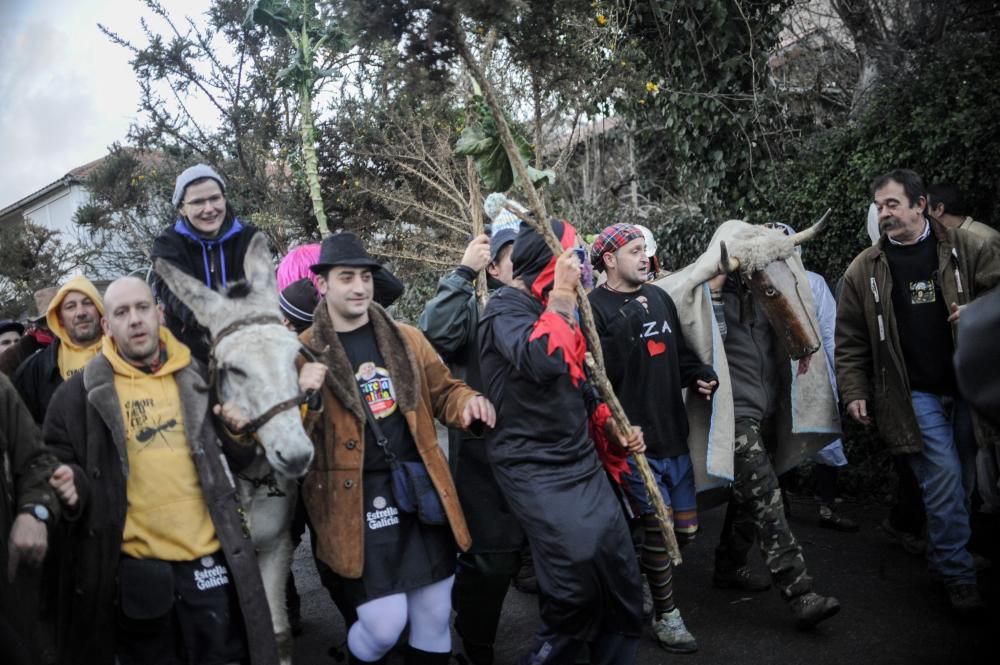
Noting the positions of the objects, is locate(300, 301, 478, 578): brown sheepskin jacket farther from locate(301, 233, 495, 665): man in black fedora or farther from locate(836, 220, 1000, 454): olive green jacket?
locate(836, 220, 1000, 454): olive green jacket

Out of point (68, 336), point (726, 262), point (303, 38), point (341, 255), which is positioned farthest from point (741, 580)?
point (303, 38)

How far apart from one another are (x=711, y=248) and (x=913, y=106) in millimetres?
2933

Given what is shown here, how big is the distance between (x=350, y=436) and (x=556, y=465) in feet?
3.03

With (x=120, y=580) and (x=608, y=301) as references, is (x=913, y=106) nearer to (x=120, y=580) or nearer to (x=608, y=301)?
(x=608, y=301)

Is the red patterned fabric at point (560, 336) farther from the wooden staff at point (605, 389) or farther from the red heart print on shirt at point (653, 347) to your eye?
the red heart print on shirt at point (653, 347)

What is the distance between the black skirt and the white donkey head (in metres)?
0.64

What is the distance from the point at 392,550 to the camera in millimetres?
4020

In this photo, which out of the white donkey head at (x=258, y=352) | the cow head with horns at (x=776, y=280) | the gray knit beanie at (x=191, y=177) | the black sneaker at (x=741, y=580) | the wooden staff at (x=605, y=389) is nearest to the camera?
the white donkey head at (x=258, y=352)

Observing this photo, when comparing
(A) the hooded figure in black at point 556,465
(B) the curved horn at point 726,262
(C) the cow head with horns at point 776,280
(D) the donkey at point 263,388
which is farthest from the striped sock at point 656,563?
(D) the donkey at point 263,388

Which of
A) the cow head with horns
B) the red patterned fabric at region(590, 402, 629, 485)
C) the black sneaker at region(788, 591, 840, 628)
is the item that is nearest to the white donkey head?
the red patterned fabric at region(590, 402, 629, 485)

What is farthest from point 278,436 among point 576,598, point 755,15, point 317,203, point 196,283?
point 755,15

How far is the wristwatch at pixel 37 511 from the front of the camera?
3.36m

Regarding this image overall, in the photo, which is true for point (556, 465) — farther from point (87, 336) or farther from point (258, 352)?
point (87, 336)

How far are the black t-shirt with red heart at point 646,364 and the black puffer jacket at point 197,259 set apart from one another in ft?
6.46
